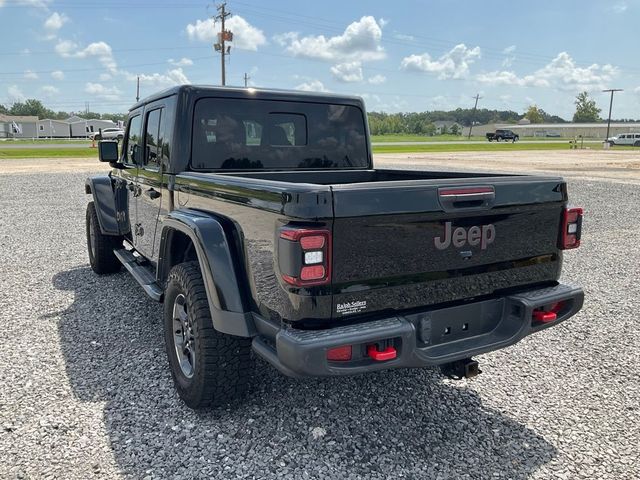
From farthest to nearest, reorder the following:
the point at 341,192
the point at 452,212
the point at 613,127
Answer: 1. the point at 613,127
2. the point at 452,212
3. the point at 341,192

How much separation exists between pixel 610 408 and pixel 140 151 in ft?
13.4

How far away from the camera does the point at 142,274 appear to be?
457cm

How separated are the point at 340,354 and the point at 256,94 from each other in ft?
7.83

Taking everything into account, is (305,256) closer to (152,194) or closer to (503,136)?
(152,194)

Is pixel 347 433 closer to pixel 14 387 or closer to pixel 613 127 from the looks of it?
pixel 14 387

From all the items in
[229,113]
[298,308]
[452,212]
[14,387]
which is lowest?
[14,387]

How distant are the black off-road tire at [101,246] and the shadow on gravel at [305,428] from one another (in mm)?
2139

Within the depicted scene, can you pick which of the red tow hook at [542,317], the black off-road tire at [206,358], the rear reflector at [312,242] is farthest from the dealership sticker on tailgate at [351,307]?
the red tow hook at [542,317]

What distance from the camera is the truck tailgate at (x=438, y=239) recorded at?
252cm

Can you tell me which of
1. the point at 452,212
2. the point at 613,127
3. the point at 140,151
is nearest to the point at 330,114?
the point at 140,151

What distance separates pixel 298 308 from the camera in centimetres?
251

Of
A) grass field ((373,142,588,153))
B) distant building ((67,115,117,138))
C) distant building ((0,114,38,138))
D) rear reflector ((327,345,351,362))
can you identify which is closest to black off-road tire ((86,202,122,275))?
rear reflector ((327,345,351,362))

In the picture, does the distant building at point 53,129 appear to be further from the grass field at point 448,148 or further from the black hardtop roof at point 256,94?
the black hardtop roof at point 256,94

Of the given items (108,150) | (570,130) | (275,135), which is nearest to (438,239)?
(275,135)
